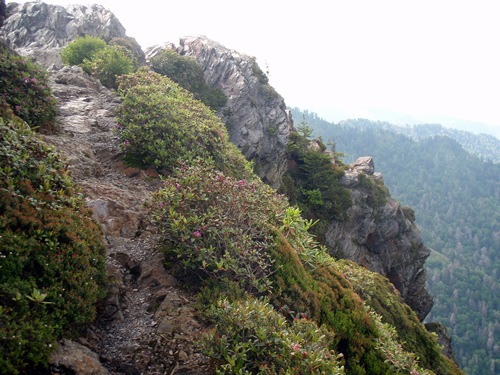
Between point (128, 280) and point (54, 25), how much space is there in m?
28.9

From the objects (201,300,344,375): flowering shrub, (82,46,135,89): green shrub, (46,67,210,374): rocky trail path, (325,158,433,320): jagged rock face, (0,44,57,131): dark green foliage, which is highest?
(82,46,135,89): green shrub

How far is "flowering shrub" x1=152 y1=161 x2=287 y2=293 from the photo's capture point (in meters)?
6.69

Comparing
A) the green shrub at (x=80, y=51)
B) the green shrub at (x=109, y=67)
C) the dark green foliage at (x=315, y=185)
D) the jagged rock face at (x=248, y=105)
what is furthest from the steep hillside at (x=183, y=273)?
the jagged rock face at (x=248, y=105)

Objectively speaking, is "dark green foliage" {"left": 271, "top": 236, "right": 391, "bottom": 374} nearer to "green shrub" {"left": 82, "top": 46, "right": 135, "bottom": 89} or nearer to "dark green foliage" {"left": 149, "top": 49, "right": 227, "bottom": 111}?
"green shrub" {"left": 82, "top": 46, "right": 135, "bottom": 89}

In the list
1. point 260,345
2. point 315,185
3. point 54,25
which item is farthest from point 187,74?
point 260,345

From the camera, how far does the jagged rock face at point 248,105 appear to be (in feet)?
81.5

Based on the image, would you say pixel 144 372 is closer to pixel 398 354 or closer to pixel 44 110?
pixel 398 354

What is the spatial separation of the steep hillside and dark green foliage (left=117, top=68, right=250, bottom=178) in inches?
2.0

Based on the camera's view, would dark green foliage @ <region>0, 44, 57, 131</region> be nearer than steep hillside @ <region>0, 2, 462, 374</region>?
No

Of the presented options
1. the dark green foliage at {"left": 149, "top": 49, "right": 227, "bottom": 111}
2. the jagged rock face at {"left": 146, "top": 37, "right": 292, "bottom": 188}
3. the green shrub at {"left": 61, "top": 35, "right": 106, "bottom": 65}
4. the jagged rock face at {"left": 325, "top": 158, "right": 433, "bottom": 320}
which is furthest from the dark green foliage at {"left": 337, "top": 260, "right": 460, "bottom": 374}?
the green shrub at {"left": 61, "top": 35, "right": 106, "bottom": 65}

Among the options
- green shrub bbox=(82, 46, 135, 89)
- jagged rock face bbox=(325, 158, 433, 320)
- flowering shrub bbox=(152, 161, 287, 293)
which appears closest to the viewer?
flowering shrub bbox=(152, 161, 287, 293)

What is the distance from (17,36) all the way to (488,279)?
193 meters

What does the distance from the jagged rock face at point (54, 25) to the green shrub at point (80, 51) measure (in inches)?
273

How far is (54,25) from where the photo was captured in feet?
91.5
